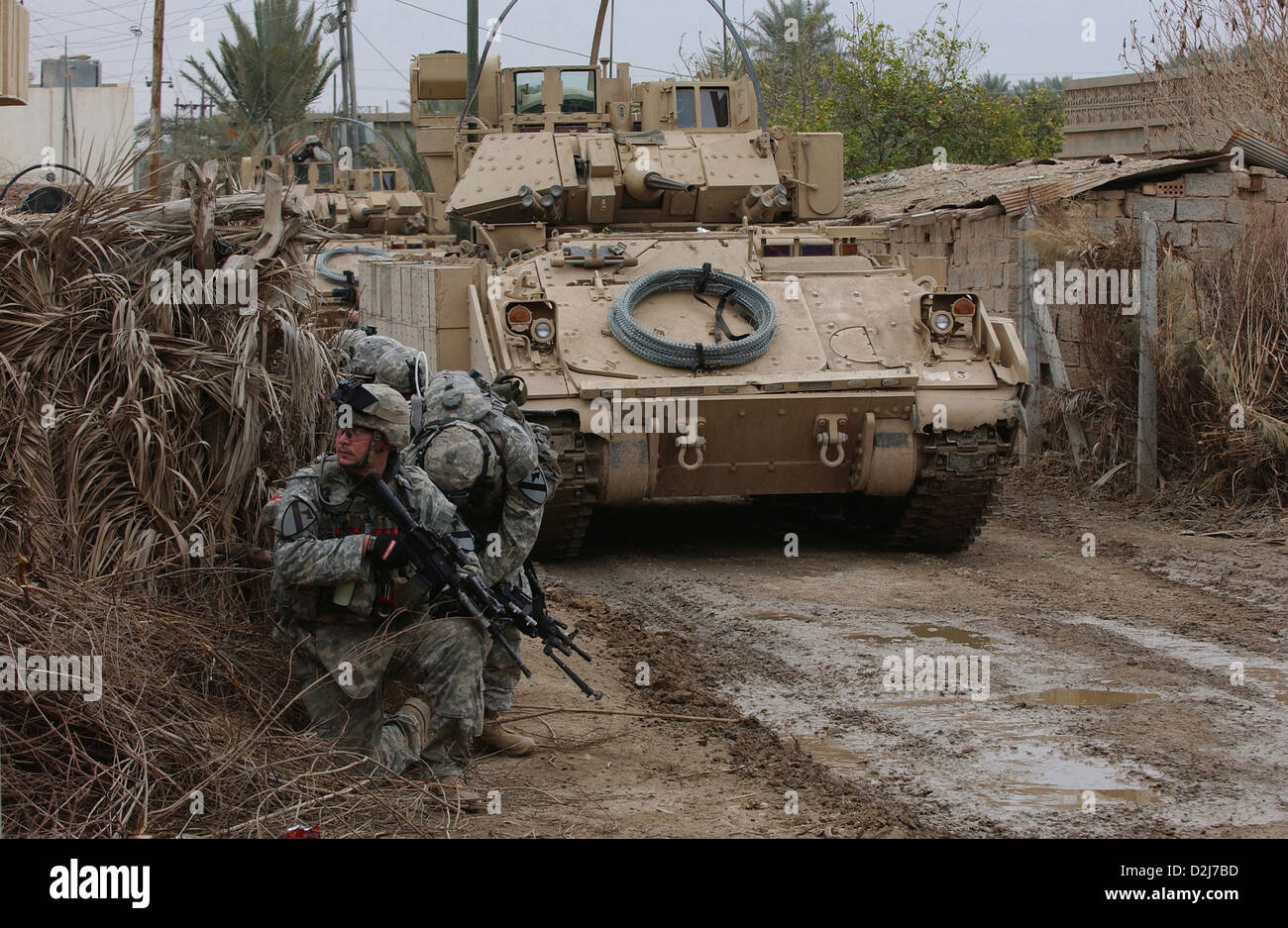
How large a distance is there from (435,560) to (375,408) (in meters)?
0.53

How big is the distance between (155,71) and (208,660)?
1181 centimetres

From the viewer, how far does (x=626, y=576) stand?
9016 mm

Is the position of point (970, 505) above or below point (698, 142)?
below

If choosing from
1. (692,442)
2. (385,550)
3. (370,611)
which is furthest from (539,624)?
(692,442)

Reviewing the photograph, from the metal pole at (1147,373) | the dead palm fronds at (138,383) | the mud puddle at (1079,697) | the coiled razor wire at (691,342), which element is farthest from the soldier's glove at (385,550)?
the metal pole at (1147,373)

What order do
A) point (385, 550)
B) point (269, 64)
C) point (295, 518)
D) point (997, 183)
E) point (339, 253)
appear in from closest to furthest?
point (385, 550) → point (295, 518) → point (339, 253) → point (997, 183) → point (269, 64)

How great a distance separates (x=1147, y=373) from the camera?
36.7 ft

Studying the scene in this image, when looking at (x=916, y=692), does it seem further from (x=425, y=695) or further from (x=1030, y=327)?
(x=1030, y=327)

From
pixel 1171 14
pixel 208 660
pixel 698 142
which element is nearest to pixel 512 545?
pixel 208 660

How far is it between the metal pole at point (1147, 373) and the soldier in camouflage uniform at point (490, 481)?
679 centimetres

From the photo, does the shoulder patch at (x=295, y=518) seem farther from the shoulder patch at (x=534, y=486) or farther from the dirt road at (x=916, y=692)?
the dirt road at (x=916, y=692)

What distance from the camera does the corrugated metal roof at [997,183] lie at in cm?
1234

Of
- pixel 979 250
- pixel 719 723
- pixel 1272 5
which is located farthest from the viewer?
pixel 1272 5

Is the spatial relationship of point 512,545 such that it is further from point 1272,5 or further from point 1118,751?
point 1272,5
